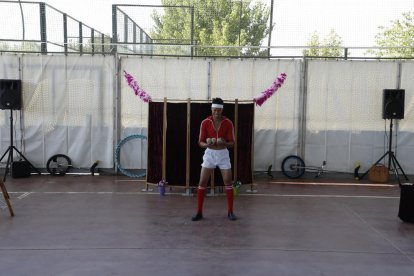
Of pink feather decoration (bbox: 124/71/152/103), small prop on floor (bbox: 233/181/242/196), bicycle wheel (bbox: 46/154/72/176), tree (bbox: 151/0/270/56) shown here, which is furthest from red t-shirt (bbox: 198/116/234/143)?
tree (bbox: 151/0/270/56)

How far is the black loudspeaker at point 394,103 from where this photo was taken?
31.3 ft

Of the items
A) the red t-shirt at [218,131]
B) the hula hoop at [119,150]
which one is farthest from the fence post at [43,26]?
the red t-shirt at [218,131]

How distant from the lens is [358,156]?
1020 centimetres

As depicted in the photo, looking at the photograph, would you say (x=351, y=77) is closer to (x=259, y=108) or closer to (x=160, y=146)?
(x=259, y=108)

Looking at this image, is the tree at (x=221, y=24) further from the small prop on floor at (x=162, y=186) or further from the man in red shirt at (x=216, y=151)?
the man in red shirt at (x=216, y=151)

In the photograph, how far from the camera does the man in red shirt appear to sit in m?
6.45

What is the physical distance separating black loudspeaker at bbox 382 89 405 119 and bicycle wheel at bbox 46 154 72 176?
23.2 feet

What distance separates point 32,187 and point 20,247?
386 centimetres

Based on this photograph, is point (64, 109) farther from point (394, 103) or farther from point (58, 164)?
point (394, 103)

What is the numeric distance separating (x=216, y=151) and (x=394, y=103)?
4.97 meters

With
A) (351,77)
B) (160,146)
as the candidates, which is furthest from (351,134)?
(160,146)

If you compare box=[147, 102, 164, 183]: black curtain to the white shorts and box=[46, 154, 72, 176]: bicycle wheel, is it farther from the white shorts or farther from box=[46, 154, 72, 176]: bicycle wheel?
box=[46, 154, 72, 176]: bicycle wheel

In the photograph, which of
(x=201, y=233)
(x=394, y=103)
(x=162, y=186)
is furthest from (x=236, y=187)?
(x=394, y=103)

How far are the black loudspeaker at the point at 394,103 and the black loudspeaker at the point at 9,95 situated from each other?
7.80 m
